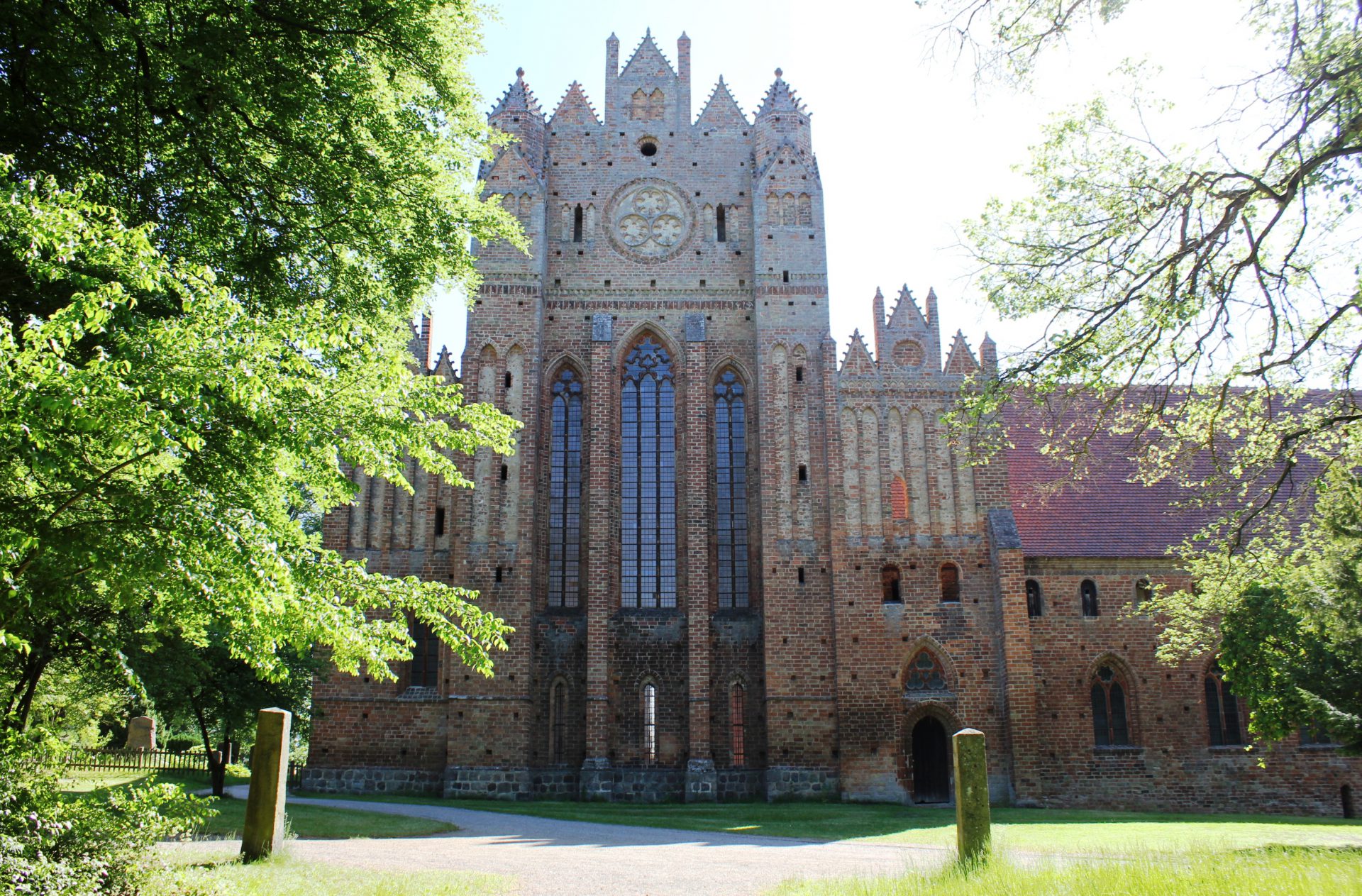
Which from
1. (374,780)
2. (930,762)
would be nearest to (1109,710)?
(930,762)

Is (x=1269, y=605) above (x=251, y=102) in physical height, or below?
below

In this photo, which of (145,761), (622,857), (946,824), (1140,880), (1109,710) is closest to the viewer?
(1140,880)

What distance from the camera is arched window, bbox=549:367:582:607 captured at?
84.6ft

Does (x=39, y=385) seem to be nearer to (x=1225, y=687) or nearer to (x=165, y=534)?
(x=165, y=534)

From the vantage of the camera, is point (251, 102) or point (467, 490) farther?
point (467, 490)

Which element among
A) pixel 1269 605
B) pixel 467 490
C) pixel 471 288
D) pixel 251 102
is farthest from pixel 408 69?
pixel 1269 605

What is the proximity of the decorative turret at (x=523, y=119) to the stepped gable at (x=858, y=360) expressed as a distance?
9629 millimetres

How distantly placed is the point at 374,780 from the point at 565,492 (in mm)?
8129

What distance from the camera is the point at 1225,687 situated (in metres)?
24.8

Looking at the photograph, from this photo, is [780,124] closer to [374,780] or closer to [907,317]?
[907,317]

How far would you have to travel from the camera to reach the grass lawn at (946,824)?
49.8ft

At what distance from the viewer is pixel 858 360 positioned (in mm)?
26297

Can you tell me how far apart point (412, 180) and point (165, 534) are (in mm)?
7017

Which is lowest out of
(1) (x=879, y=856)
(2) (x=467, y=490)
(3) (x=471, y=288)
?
(1) (x=879, y=856)
